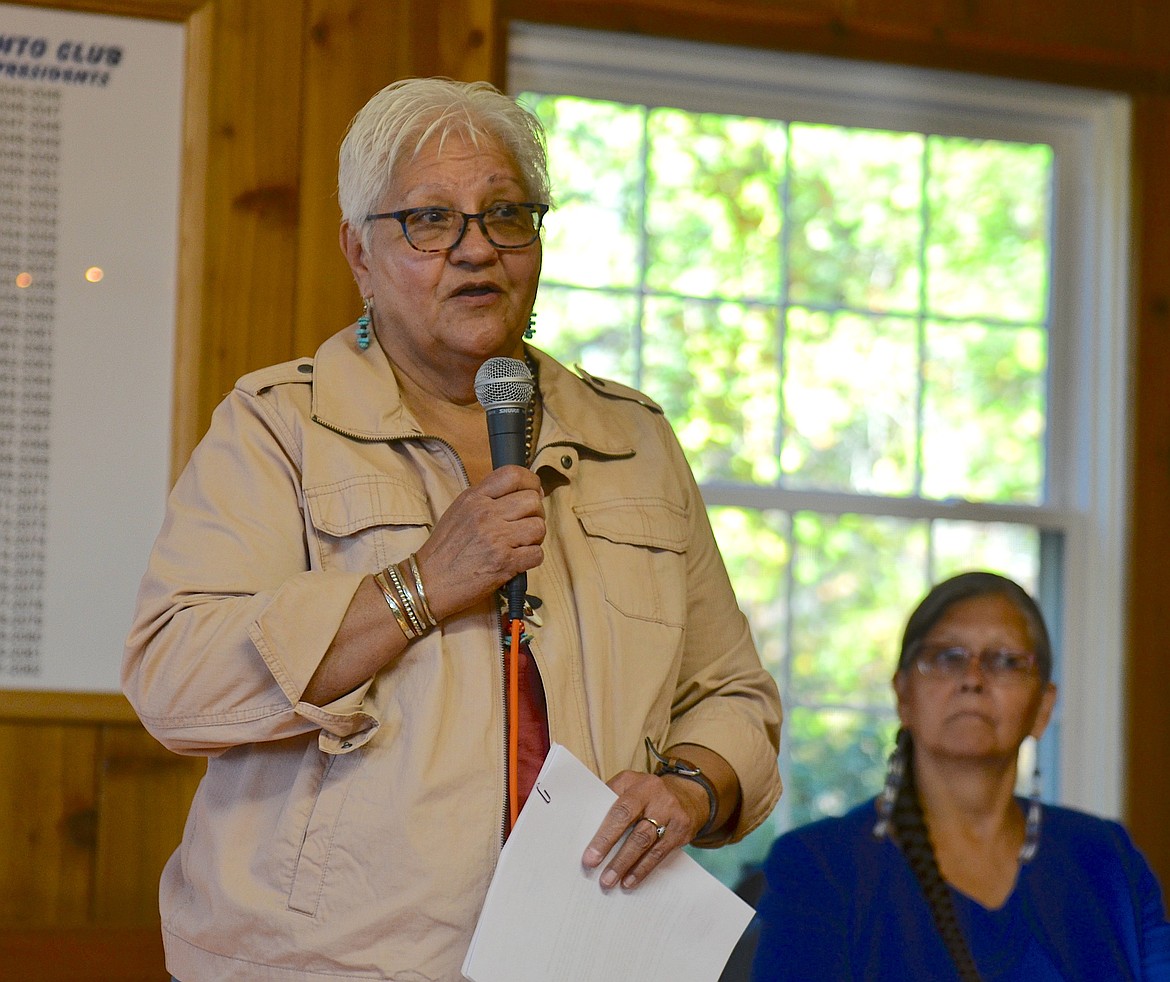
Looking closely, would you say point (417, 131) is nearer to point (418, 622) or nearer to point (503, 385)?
point (503, 385)

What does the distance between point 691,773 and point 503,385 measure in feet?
1.59

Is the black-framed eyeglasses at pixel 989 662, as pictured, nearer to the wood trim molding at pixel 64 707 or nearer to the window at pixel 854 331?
the window at pixel 854 331

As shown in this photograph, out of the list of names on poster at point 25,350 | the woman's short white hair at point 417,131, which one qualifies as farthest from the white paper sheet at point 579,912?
the list of names on poster at point 25,350

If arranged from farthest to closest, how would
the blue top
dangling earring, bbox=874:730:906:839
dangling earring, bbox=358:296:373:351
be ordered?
dangling earring, bbox=874:730:906:839 → the blue top → dangling earring, bbox=358:296:373:351

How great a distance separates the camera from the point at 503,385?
1553mm

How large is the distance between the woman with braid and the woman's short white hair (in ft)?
3.87

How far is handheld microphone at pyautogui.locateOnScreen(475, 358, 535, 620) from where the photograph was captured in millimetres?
1520

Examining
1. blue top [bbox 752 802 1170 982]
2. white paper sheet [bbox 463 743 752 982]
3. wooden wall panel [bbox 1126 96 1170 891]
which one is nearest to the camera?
white paper sheet [bbox 463 743 752 982]

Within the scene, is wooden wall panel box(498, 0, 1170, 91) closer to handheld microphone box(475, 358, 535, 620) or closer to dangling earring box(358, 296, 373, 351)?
dangling earring box(358, 296, 373, 351)

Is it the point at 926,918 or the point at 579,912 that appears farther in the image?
the point at 926,918

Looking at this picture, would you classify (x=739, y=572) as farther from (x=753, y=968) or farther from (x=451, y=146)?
(x=451, y=146)

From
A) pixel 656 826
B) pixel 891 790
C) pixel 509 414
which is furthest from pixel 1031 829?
pixel 509 414

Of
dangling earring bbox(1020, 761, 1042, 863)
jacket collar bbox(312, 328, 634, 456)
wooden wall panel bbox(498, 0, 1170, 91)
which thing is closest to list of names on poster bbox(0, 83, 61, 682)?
wooden wall panel bbox(498, 0, 1170, 91)

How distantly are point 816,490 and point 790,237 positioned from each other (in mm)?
574
